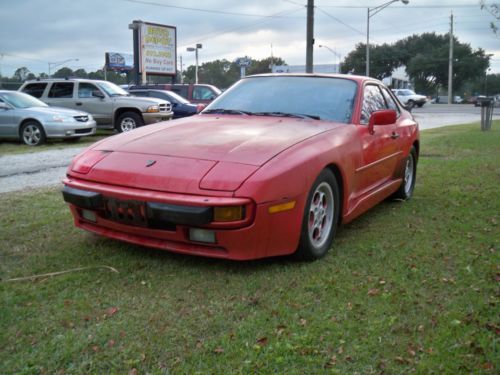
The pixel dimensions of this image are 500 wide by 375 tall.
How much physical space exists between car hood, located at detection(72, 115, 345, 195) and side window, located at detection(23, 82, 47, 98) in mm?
11609

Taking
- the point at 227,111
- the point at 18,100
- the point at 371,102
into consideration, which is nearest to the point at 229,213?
the point at 227,111

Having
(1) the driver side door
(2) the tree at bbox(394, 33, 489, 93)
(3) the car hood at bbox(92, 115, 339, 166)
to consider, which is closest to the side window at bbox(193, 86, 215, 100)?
(1) the driver side door

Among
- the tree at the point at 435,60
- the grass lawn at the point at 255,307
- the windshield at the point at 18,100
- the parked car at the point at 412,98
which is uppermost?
the tree at the point at 435,60

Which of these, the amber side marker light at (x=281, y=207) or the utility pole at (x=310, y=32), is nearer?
the amber side marker light at (x=281, y=207)

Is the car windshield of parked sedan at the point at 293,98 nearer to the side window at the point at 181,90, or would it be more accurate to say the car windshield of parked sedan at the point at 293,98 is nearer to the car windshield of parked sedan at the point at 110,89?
the car windshield of parked sedan at the point at 110,89

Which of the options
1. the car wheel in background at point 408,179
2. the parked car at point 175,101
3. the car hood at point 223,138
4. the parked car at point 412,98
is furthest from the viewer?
the parked car at point 412,98

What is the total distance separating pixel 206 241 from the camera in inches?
123

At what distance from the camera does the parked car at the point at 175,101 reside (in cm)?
1611

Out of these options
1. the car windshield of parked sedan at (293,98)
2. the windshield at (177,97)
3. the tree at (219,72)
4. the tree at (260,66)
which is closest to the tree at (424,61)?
the tree at (260,66)

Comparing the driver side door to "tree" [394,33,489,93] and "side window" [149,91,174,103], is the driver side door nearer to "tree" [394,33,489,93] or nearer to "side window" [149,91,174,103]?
"side window" [149,91,174,103]

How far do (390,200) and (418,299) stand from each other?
2.82 m

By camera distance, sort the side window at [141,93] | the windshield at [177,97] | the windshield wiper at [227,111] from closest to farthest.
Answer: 1. the windshield wiper at [227,111]
2. the side window at [141,93]
3. the windshield at [177,97]

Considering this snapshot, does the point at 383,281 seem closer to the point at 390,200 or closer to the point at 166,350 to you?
the point at 166,350

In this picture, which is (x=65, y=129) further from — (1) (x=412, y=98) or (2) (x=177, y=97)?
(1) (x=412, y=98)
